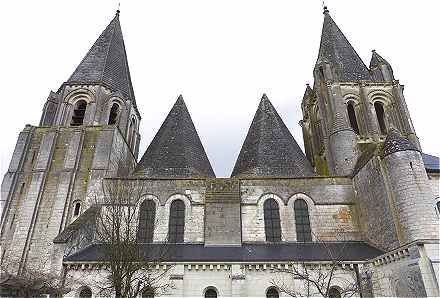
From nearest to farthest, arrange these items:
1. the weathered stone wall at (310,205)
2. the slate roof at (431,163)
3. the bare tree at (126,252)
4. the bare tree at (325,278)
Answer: the bare tree at (126,252) < the bare tree at (325,278) < the weathered stone wall at (310,205) < the slate roof at (431,163)

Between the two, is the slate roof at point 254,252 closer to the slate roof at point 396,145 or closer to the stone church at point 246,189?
the stone church at point 246,189

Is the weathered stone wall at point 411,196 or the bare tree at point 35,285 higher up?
the weathered stone wall at point 411,196

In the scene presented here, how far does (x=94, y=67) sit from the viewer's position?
24547mm

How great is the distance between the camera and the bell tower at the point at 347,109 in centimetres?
2098

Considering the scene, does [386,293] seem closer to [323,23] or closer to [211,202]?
[211,202]

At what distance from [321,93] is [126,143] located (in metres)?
14.3

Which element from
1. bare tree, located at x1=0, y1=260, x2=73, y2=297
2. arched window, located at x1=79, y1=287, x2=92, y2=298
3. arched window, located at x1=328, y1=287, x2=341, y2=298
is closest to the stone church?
arched window, located at x1=79, y1=287, x2=92, y2=298

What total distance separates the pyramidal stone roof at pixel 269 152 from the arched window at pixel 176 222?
4.43m

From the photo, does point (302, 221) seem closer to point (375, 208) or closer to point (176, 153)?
point (375, 208)

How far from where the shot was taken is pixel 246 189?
1784cm

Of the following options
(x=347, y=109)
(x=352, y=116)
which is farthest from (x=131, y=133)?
(x=352, y=116)

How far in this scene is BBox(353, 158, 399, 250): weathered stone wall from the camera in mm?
14023

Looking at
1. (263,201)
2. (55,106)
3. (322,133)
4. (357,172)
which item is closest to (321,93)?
(322,133)

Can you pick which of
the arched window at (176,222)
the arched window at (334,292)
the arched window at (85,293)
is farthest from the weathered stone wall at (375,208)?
the arched window at (85,293)
